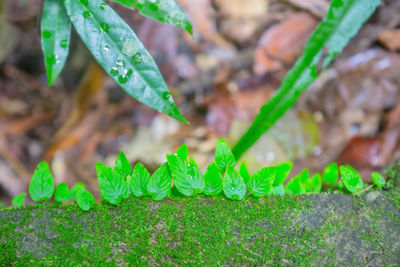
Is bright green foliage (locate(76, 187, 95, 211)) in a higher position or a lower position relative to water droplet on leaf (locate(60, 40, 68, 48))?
lower

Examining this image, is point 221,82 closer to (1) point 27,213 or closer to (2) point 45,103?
(2) point 45,103

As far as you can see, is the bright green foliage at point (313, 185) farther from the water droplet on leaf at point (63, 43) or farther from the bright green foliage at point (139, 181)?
the water droplet on leaf at point (63, 43)

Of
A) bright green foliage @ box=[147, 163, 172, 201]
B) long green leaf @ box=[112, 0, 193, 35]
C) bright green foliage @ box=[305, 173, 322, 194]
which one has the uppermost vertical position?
long green leaf @ box=[112, 0, 193, 35]

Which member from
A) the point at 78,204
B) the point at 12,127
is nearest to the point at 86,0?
the point at 78,204

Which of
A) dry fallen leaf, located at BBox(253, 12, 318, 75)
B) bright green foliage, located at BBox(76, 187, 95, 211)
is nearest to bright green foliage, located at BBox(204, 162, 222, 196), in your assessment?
bright green foliage, located at BBox(76, 187, 95, 211)

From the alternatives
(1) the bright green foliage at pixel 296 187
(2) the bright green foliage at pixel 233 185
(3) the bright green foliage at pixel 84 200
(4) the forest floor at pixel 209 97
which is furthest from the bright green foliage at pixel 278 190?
(4) the forest floor at pixel 209 97

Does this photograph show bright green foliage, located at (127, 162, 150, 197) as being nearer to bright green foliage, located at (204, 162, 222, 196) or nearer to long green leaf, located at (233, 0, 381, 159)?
bright green foliage, located at (204, 162, 222, 196)
